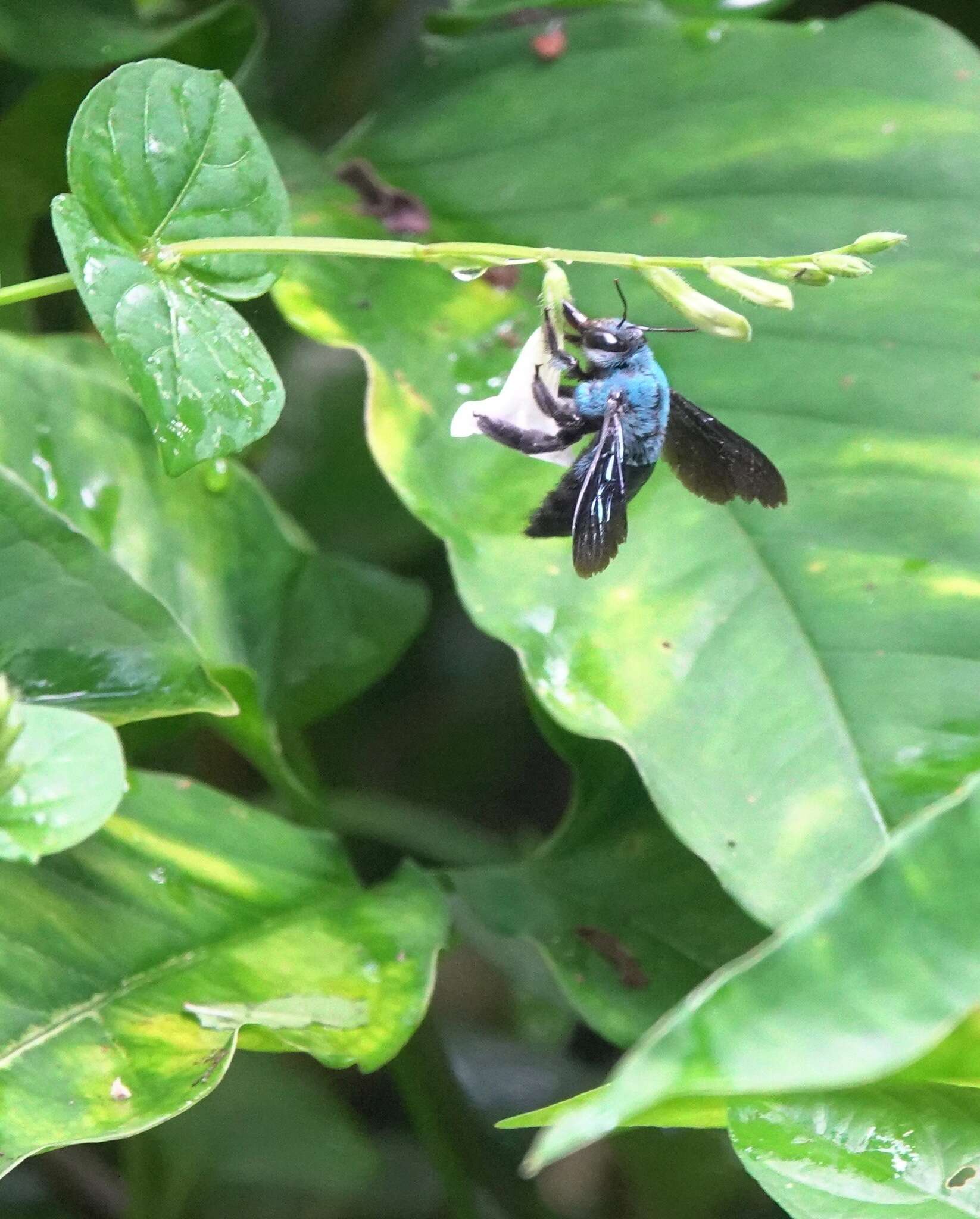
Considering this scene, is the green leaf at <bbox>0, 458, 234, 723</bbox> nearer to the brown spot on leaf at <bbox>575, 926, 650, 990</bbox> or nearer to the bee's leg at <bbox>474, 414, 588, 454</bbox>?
the bee's leg at <bbox>474, 414, 588, 454</bbox>

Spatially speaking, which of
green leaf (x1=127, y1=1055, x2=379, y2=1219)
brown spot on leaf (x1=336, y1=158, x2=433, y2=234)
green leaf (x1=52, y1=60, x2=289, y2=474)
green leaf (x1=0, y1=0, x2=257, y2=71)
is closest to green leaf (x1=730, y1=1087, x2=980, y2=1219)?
green leaf (x1=52, y1=60, x2=289, y2=474)

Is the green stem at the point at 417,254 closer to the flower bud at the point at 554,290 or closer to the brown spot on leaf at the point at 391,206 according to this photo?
the flower bud at the point at 554,290

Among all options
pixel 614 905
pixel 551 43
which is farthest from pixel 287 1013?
pixel 551 43

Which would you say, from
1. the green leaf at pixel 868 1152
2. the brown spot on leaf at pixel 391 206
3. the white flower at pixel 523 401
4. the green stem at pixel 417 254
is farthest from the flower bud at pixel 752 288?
the brown spot on leaf at pixel 391 206

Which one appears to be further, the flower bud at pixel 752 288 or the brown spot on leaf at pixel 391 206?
the brown spot on leaf at pixel 391 206

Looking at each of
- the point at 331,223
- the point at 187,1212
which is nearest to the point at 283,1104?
the point at 187,1212

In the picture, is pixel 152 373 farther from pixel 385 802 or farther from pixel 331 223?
pixel 385 802
